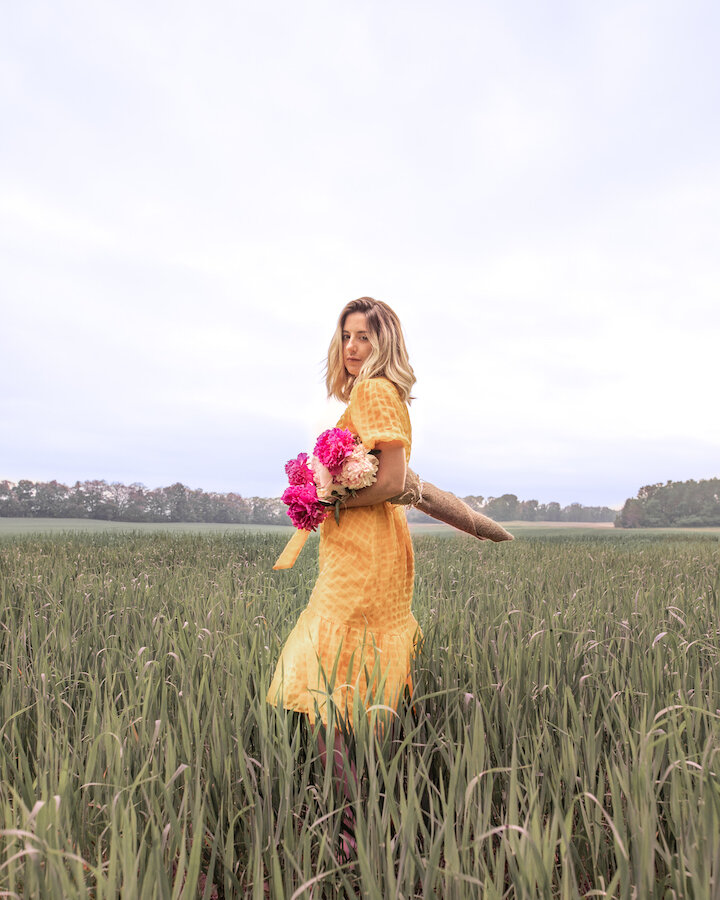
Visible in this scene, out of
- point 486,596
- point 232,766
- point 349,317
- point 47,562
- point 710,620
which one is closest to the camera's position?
point 232,766

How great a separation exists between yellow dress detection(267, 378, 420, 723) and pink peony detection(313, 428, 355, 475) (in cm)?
7

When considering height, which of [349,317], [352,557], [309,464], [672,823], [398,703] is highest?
[349,317]

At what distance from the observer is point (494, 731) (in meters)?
2.17

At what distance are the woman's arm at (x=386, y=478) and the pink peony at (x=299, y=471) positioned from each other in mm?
162

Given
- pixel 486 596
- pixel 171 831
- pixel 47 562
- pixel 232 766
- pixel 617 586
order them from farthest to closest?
pixel 47 562, pixel 617 586, pixel 486 596, pixel 232 766, pixel 171 831

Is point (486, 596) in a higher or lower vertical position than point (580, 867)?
higher

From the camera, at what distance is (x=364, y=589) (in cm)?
210

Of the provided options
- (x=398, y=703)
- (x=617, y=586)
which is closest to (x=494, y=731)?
(x=398, y=703)

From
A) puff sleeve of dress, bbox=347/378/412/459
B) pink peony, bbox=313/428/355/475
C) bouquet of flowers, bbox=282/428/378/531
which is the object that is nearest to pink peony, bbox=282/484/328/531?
bouquet of flowers, bbox=282/428/378/531

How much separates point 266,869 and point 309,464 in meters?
1.21

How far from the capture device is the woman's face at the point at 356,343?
235 centimetres

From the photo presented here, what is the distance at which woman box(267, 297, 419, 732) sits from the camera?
6.81 feet

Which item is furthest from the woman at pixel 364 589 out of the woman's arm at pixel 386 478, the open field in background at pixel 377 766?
the open field in background at pixel 377 766

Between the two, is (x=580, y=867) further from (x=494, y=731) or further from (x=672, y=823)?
(x=494, y=731)
